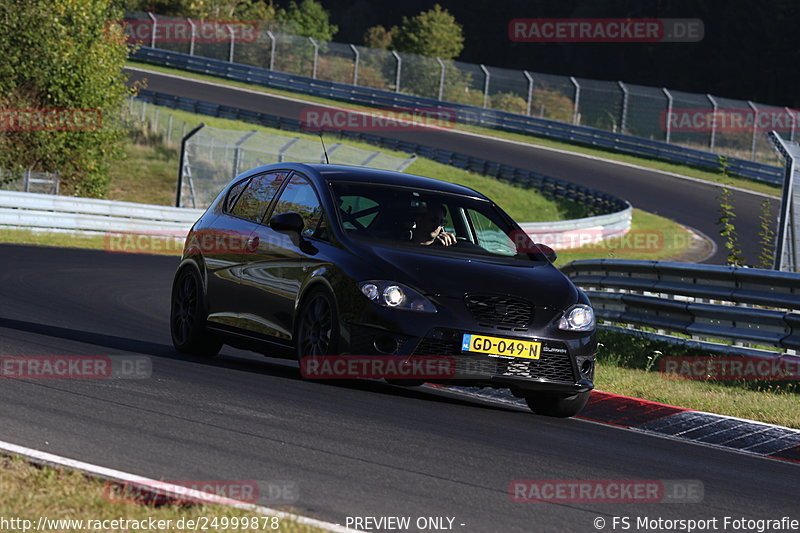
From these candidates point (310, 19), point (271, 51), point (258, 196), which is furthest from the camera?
point (310, 19)

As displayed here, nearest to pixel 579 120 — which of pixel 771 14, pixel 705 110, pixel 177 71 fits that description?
pixel 705 110

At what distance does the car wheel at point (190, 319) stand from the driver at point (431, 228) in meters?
2.16

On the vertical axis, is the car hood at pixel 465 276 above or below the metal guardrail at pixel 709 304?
above

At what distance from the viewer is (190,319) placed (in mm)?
10820

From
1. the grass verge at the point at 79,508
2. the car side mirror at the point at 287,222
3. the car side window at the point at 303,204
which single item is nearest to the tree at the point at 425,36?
the car side window at the point at 303,204

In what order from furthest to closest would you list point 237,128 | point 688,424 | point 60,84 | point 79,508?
point 237,128
point 60,84
point 688,424
point 79,508

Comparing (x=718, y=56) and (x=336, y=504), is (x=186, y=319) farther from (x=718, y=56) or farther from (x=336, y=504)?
(x=718, y=56)

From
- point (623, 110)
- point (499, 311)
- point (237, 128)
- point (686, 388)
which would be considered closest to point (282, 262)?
point (499, 311)

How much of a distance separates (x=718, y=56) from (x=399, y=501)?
7796 cm

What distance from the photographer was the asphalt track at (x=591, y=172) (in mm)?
36562

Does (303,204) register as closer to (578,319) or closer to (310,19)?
(578,319)

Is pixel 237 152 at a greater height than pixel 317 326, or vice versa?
pixel 317 326

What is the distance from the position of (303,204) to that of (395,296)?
1669 millimetres

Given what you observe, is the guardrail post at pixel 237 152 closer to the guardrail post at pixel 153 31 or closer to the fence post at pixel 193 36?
the fence post at pixel 193 36
